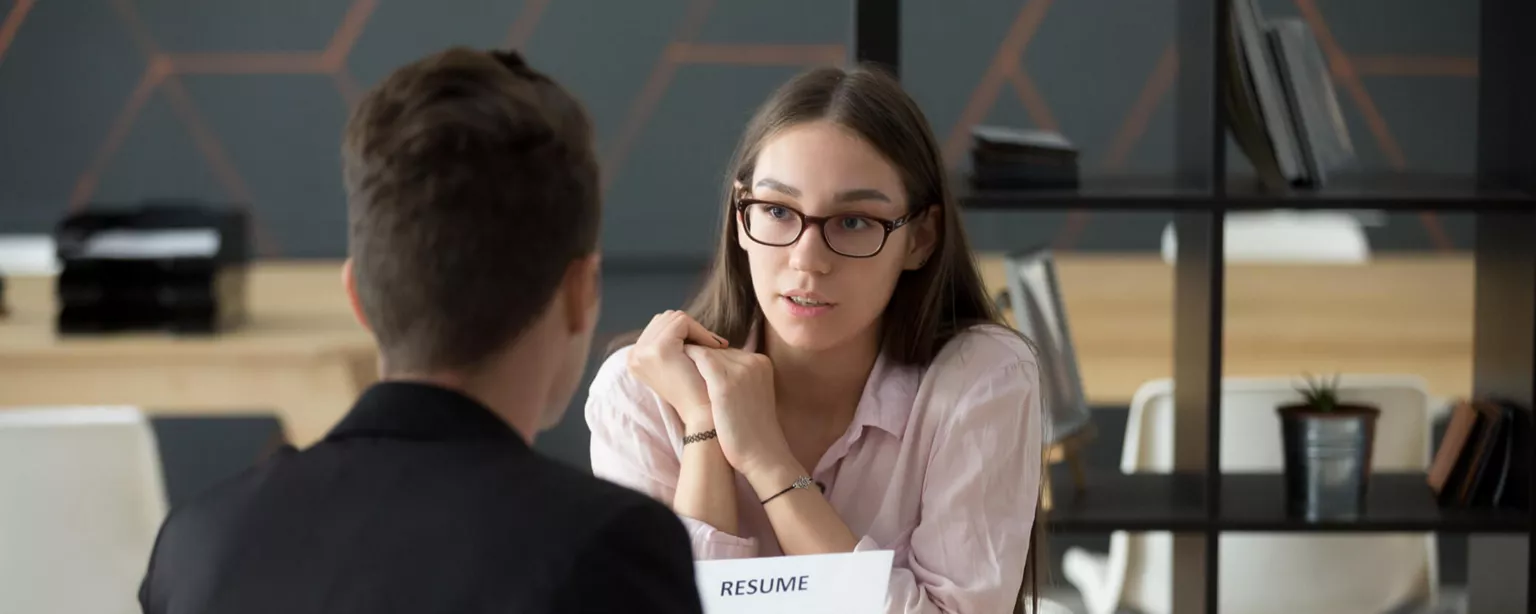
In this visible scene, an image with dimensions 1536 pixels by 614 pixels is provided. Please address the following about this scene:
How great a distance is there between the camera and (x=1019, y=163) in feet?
7.15

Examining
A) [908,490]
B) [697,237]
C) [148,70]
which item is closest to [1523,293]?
[908,490]

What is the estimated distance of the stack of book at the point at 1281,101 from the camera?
217 cm

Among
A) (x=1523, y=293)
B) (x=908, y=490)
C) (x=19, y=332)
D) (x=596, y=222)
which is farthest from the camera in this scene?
(x=19, y=332)

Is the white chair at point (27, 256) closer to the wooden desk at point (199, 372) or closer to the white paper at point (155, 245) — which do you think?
the white paper at point (155, 245)

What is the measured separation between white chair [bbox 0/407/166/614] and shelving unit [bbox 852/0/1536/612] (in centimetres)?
138

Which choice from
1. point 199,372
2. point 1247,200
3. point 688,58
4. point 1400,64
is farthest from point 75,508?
point 1400,64

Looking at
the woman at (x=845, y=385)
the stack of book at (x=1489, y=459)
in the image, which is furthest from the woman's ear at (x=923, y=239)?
the stack of book at (x=1489, y=459)

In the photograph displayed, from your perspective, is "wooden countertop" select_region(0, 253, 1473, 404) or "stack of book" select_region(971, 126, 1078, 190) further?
"wooden countertop" select_region(0, 253, 1473, 404)

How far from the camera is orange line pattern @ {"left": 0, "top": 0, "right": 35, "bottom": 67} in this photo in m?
4.36

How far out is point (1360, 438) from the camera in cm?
222

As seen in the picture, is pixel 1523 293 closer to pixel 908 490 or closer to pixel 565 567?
pixel 908 490

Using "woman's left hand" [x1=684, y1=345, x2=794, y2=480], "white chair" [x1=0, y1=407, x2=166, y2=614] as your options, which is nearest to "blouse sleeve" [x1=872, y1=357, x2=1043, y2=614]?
"woman's left hand" [x1=684, y1=345, x2=794, y2=480]

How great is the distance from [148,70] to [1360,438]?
3399 millimetres

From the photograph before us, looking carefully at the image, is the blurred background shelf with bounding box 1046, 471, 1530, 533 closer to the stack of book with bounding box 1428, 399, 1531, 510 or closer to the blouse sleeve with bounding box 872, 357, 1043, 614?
the stack of book with bounding box 1428, 399, 1531, 510
